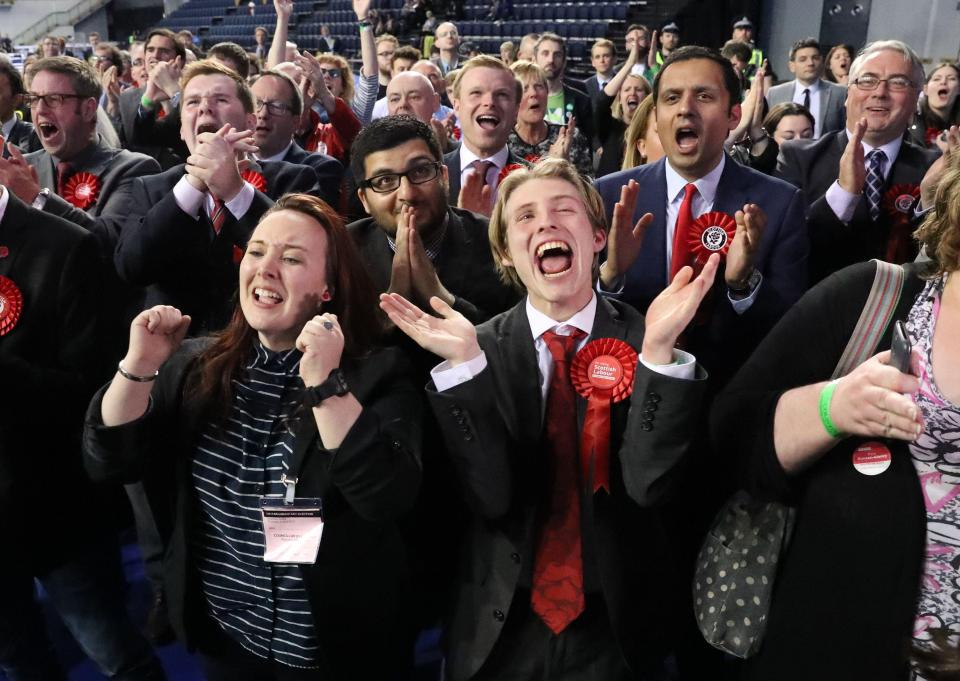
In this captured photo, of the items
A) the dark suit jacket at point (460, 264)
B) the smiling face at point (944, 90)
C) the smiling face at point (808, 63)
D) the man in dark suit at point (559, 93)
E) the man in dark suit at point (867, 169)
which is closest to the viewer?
the dark suit jacket at point (460, 264)

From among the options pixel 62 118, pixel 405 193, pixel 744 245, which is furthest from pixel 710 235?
pixel 62 118

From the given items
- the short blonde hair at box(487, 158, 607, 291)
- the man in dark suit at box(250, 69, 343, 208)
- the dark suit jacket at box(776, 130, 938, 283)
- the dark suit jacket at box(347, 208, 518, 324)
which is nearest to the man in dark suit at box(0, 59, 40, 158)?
the man in dark suit at box(250, 69, 343, 208)

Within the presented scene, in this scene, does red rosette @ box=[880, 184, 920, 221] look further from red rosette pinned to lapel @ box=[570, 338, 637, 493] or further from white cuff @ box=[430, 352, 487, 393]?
white cuff @ box=[430, 352, 487, 393]

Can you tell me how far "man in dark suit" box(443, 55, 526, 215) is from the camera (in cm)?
314

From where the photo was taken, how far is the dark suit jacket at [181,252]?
2.23 metres

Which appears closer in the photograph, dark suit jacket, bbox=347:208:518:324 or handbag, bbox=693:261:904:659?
handbag, bbox=693:261:904:659

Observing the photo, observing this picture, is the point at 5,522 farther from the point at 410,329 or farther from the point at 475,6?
the point at 475,6

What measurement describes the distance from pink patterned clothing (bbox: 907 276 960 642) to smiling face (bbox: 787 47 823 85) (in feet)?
17.4

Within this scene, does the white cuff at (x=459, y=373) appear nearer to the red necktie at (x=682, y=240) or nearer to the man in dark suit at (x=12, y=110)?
the red necktie at (x=682, y=240)

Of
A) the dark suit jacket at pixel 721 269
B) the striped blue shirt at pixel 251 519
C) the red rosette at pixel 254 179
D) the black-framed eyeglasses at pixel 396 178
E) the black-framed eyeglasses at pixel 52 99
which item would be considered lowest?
the striped blue shirt at pixel 251 519

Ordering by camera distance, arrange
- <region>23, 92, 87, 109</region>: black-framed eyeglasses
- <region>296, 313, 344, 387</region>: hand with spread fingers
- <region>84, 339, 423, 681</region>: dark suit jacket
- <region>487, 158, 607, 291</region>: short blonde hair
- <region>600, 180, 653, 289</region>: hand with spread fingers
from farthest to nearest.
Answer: <region>23, 92, 87, 109</region>: black-framed eyeglasses → <region>600, 180, 653, 289</region>: hand with spread fingers → <region>487, 158, 607, 291</region>: short blonde hair → <region>84, 339, 423, 681</region>: dark suit jacket → <region>296, 313, 344, 387</region>: hand with spread fingers

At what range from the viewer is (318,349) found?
147 centimetres

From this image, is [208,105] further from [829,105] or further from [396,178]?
[829,105]

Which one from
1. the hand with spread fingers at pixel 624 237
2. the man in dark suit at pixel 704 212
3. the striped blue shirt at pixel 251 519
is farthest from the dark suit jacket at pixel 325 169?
the striped blue shirt at pixel 251 519
